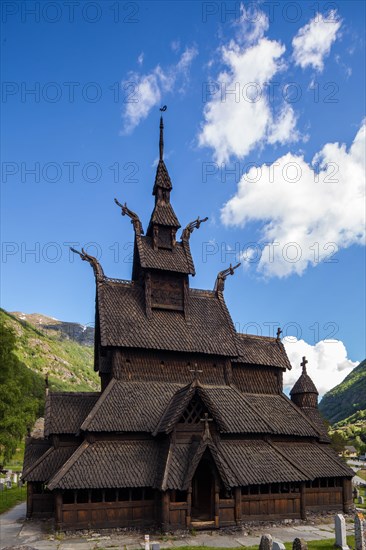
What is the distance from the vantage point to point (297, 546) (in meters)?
14.2

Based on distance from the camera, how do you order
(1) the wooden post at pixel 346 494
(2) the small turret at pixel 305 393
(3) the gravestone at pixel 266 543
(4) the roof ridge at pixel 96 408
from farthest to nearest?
(2) the small turret at pixel 305 393, (1) the wooden post at pixel 346 494, (4) the roof ridge at pixel 96 408, (3) the gravestone at pixel 266 543

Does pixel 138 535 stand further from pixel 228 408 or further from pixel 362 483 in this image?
pixel 362 483

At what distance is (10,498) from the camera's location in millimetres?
32531

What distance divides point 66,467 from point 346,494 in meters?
16.0

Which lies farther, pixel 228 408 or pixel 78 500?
pixel 228 408

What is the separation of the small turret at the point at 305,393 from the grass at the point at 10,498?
20.5 meters

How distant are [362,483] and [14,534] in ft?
121

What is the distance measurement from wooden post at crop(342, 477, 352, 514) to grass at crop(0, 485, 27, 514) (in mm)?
19610

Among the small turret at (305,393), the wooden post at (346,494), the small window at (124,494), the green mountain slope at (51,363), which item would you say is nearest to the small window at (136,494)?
the small window at (124,494)

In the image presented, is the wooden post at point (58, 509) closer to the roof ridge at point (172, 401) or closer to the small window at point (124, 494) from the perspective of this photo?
the small window at point (124, 494)

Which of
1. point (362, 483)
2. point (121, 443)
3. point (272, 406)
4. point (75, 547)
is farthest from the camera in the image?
point (362, 483)


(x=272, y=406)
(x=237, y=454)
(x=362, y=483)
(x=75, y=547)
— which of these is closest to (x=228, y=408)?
(x=237, y=454)

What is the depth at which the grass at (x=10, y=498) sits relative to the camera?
1139 inches

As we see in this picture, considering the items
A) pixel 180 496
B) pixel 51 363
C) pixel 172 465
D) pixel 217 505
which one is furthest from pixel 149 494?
pixel 51 363
